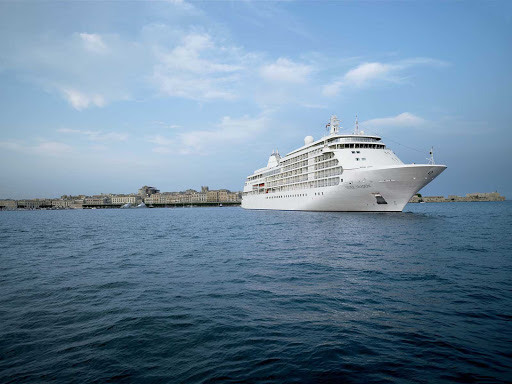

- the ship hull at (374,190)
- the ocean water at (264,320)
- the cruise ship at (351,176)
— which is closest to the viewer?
the ocean water at (264,320)

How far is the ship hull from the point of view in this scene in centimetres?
4416

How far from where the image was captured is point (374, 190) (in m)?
48.0

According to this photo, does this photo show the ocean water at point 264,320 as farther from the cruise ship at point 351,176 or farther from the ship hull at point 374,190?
the cruise ship at point 351,176

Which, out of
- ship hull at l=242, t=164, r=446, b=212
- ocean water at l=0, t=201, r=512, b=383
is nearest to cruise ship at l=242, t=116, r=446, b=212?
ship hull at l=242, t=164, r=446, b=212

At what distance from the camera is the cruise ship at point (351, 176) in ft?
148

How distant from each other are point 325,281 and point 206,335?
6352 millimetres

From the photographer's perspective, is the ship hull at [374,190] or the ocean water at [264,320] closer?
the ocean water at [264,320]

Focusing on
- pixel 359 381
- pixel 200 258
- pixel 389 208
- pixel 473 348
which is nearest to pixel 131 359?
pixel 359 381

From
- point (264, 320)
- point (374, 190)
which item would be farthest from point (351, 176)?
point (264, 320)

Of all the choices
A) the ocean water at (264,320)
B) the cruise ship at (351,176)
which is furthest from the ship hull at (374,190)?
the ocean water at (264,320)

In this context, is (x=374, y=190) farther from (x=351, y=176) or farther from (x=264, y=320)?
(x=264, y=320)

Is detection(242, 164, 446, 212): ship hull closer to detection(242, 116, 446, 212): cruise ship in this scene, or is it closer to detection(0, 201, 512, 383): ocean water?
detection(242, 116, 446, 212): cruise ship

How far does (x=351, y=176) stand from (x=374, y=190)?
4161 mm

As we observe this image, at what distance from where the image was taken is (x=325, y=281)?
12.6 meters
